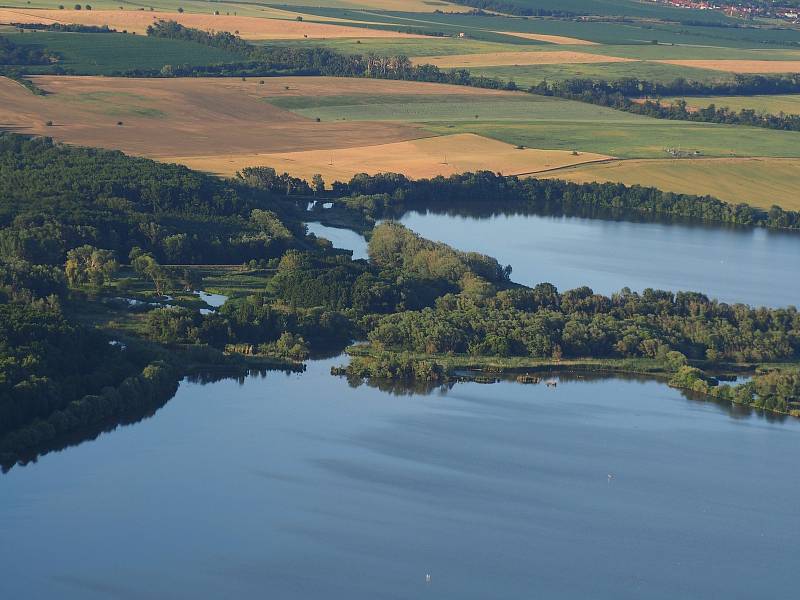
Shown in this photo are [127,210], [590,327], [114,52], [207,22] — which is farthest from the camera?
[207,22]

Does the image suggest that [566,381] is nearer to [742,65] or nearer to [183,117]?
[183,117]

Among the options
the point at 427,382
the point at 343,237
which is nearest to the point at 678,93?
the point at 343,237

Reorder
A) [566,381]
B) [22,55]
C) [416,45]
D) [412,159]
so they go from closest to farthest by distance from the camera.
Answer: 1. [566,381]
2. [412,159]
3. [22,55]
4. [416,45]

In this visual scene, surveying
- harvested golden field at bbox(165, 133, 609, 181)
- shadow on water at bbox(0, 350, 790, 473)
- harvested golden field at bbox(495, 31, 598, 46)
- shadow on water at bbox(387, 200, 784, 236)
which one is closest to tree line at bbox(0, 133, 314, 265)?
harvested golden field at bbox(165, 133, 609, 181)

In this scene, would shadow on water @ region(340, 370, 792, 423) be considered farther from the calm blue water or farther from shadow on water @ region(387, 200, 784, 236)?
shadow on water @ region(387, 200, 784, 236)

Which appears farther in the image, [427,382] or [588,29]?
[588,29]

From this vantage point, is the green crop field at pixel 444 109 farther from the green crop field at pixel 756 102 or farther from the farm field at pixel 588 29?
the farm field at pixel 588 29
